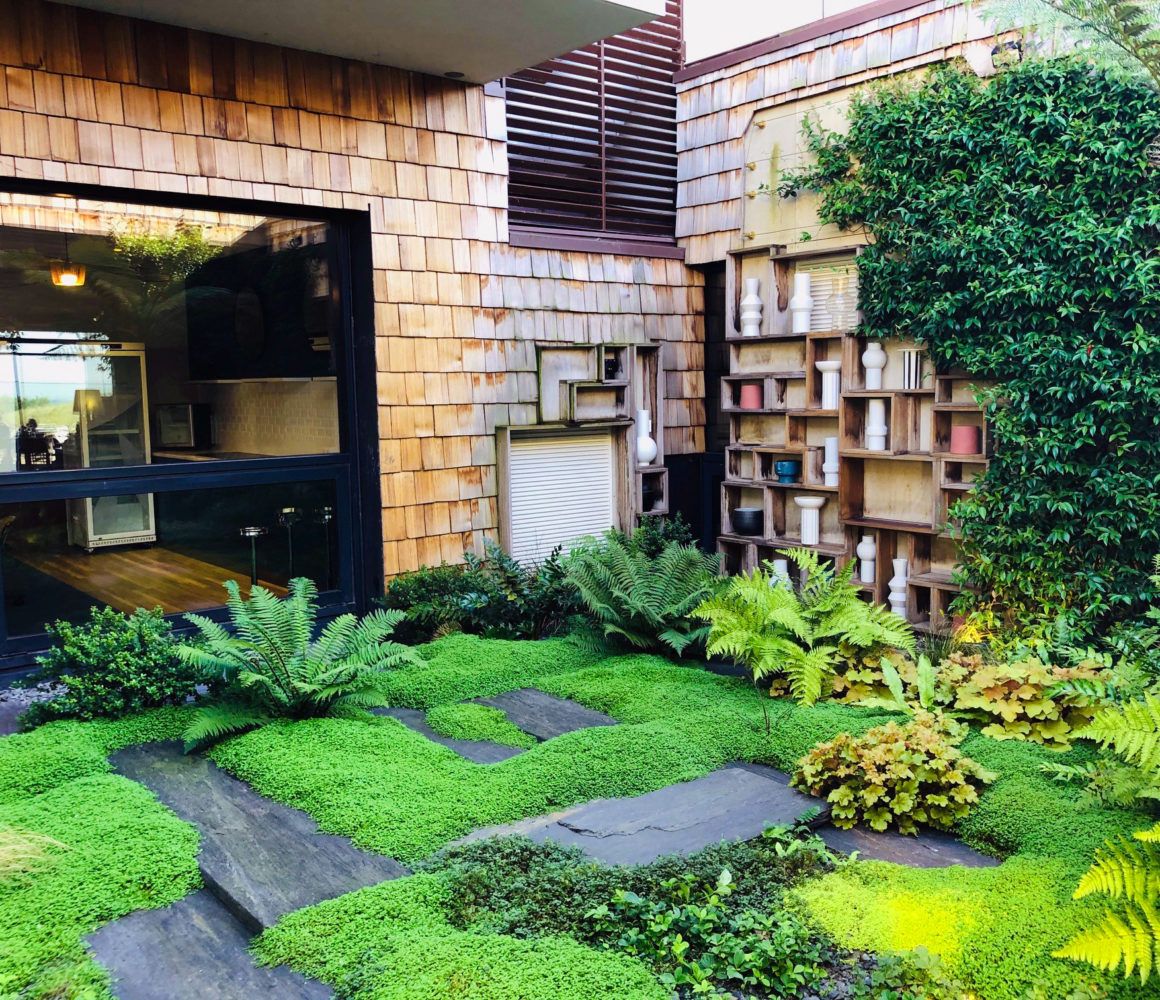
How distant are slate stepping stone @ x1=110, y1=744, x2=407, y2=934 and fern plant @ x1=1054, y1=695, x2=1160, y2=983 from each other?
2.04m

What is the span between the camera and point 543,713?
5.00 meters

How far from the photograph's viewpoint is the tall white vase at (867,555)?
6.76 metres

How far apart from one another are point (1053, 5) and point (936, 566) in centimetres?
A: 344

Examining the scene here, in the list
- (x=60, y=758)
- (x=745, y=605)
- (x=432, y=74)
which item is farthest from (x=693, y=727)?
(x=432, y=74)

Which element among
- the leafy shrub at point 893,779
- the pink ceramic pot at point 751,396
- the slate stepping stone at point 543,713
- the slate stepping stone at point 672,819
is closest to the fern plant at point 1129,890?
the leafy shrub at point 893,779

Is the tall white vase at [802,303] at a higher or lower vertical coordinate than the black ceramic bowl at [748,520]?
higher

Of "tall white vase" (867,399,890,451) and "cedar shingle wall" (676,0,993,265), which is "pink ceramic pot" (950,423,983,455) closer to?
"tall white vase" (867,399,890,451)

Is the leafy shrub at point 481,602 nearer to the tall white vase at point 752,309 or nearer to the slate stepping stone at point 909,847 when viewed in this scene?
the tall white vase at point 752,309

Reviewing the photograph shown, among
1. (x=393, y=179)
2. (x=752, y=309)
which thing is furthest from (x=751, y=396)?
(x=393, y=179)

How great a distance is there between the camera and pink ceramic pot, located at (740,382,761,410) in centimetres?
744

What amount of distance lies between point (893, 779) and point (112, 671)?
353 cm

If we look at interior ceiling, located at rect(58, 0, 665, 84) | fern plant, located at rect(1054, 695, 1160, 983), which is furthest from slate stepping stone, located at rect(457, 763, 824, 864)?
interior ceiling, located at rect(58, 0, 665, 84)

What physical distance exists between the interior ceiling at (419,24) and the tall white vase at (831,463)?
Result: 2964 millimetres

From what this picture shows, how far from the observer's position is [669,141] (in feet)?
25.8
